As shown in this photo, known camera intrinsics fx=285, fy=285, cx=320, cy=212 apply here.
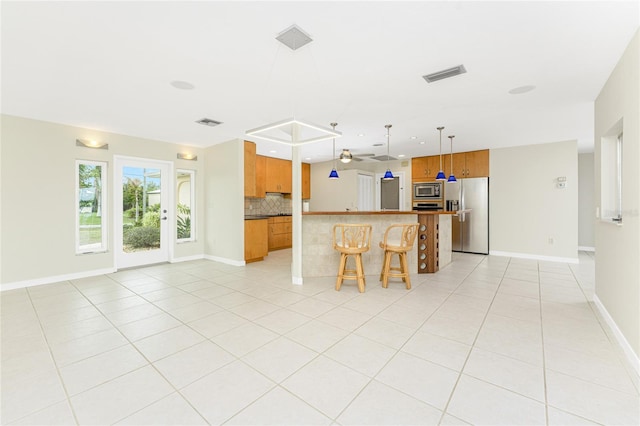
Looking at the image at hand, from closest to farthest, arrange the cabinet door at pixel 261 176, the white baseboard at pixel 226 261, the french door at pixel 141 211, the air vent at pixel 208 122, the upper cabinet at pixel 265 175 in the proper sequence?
the air vent at pixel 208 122 → the french door at pixel 141 211 → the white baseboard at pixel 226 261 → the upper cabinet at pixel 265 175 → the cabinet door at pixel 261 176

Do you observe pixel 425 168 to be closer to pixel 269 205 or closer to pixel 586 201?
pixel 586 201

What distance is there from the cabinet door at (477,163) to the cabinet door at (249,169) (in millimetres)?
5121

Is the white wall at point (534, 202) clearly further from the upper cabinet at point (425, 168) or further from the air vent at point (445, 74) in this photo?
the air vent at point (445, 74)

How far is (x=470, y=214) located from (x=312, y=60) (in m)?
5.86

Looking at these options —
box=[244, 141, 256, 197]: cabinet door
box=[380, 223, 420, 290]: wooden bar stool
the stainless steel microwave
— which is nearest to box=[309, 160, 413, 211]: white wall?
the stainless steel microwave

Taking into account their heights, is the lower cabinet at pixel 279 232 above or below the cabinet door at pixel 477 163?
below

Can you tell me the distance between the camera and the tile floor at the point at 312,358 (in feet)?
5.41

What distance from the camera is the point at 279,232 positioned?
7.73 metres

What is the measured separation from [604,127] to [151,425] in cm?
473

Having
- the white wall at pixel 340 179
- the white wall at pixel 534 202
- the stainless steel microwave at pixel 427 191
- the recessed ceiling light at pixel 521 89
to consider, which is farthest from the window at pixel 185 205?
the white wall at pixel 534 202

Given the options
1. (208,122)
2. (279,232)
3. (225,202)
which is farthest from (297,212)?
(279,232)

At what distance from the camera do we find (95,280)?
4.58 m

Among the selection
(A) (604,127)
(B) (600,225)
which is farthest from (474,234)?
(A) (604,127)

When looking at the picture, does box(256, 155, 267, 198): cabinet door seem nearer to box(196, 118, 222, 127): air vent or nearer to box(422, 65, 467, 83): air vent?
box(196, 118, 222, 127): air vent
